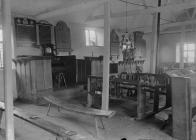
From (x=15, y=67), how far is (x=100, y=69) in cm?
323

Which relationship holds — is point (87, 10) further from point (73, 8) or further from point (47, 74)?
point (47, 74)

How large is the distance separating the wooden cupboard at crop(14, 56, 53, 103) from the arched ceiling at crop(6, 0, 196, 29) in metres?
1.52

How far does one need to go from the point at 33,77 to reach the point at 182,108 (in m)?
4.18

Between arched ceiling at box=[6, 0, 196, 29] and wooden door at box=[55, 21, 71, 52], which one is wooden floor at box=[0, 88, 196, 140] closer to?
arched ceiling at box=[6, 0, 196, 29]

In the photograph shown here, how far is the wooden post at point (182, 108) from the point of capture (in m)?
3.29

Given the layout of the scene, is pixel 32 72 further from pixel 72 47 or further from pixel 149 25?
pixel 149 25

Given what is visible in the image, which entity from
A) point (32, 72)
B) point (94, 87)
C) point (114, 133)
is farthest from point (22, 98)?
point (114, 133)

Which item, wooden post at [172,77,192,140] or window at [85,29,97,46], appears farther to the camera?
window at [85,29,97,46]

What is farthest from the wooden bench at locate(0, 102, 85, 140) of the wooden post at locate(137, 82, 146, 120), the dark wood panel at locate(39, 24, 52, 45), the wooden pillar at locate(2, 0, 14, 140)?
the dark wood panel at locate(39, 24, 52, 45)

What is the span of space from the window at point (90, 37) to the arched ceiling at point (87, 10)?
34 cm

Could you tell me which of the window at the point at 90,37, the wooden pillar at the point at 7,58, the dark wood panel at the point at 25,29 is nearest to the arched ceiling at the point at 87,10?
the dark wood panel at the point at 25,29

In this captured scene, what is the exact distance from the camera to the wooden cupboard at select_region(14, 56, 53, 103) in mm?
5773

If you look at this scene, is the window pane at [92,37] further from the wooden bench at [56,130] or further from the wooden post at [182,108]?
the wooden bench at [56,130]

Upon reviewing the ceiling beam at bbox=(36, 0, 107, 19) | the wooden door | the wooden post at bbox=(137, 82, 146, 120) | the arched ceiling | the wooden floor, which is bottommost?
the wooden floor
